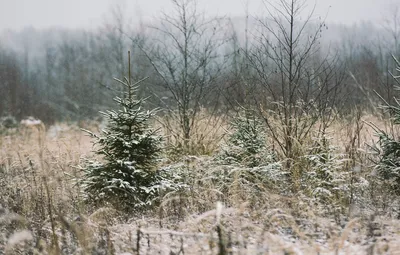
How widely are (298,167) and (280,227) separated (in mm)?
1482

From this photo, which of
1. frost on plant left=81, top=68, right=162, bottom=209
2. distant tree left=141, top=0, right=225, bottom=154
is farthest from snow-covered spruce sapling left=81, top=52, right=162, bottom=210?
distant tree left=141, top=0, right=225, bottom=154

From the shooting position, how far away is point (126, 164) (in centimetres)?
431

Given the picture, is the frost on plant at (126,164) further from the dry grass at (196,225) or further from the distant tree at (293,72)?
the distant tree at (293,72)

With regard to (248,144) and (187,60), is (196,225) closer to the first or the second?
(248,144)

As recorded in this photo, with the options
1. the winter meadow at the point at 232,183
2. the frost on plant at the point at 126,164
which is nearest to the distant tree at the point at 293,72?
the winter meadow at the point at 232,183

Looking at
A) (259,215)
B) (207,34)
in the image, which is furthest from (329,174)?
(207,34)

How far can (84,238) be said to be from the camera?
2.87m

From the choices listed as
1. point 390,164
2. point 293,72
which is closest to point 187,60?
point 293,72

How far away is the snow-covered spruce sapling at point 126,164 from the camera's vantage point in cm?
426

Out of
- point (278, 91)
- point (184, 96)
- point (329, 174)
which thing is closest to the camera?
point (329, 174)

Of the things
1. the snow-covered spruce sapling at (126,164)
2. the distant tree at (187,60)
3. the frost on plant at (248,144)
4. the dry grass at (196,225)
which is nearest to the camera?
the dry grass at (196,225)

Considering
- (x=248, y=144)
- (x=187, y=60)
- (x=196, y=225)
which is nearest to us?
(x=196, y=225)

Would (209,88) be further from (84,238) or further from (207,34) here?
(84,238)

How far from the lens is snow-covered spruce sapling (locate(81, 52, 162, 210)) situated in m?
4.26
